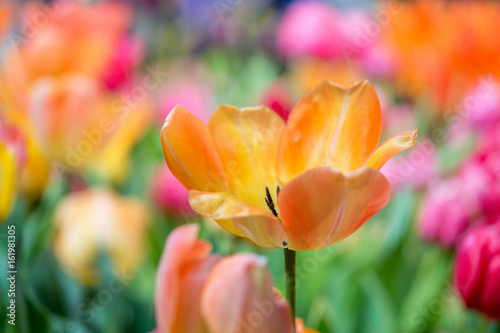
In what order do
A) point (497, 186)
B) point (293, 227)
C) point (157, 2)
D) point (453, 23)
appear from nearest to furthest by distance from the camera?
point (293, 227) → point (497, 186) → point (453, 23) → point (157, 2)

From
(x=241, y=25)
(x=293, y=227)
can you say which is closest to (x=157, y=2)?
(x=241, y=25)

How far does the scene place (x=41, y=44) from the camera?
54 centimetres

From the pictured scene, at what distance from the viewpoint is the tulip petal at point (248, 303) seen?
0.21 metres

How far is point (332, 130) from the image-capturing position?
26cm

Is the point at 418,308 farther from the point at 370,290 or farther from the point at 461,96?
the point at 461,96

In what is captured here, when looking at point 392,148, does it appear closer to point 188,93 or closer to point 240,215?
point 240,215

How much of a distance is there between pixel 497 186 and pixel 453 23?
1.31 ft

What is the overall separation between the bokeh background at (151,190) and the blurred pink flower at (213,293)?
5.1 inches

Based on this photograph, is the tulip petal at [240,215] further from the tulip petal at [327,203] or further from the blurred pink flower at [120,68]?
A: the blurred pink flower at [120,68]

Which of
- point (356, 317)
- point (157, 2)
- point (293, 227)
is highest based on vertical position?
point (157, 2)

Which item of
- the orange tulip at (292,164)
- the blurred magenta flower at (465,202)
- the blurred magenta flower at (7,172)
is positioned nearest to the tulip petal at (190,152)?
the orange tulip at (292,164)

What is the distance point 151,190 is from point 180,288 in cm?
41

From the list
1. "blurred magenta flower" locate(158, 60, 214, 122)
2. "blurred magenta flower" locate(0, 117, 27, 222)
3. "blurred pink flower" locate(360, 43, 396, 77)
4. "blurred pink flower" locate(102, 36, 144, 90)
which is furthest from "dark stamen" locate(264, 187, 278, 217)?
"blurred pink flower" locate(360, 43, 396, 77)

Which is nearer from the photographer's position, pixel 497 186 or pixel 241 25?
pixel 497 186
